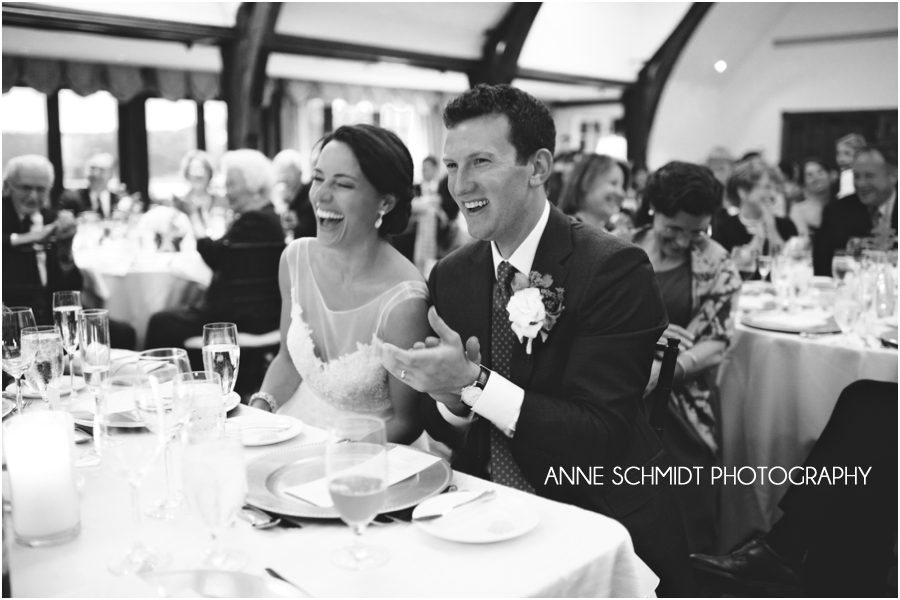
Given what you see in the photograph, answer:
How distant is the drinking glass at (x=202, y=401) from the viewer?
54.4 inches

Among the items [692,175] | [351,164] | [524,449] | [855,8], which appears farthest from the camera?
[855,8]

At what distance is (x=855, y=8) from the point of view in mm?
12242

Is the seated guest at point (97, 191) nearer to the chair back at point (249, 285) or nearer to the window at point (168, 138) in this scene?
the chair back at point (249, 285)

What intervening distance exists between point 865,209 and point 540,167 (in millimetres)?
4092

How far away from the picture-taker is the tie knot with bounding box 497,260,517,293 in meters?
1.98

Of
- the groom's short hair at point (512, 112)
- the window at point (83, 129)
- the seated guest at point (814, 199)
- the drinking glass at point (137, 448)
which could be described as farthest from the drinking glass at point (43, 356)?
the window at point (83, 129)

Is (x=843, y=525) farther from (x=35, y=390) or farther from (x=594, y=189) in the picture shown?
(x=35, y=390)

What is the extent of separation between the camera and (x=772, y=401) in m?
3.33

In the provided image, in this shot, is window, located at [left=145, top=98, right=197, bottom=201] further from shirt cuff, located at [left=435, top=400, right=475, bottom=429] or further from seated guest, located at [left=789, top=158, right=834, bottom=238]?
shirt cuff, located at [left=435, top=400, right=475, bottom=429]

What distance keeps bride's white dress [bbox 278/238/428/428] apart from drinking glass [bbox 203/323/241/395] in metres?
0.51

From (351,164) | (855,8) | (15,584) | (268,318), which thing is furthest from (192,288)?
(855,8)

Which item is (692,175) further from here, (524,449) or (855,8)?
(855,8)

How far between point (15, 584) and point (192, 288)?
4.14 metres

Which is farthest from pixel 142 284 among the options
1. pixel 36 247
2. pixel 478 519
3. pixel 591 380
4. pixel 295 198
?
pixel 478 519
